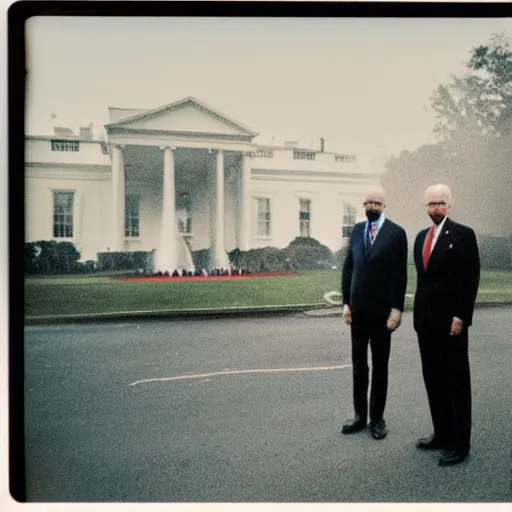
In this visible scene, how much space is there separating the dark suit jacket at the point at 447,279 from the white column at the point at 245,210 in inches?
34.0

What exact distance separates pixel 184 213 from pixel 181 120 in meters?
0.48

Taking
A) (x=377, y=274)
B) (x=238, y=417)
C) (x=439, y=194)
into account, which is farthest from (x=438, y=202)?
(x=238, y=417)

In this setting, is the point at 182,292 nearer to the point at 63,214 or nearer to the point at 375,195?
the point at 63,214

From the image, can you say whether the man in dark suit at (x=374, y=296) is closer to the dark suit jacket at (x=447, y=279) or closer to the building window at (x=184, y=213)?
the dark suit jacket at (x=447, y=279)

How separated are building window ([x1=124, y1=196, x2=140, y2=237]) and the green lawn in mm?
272

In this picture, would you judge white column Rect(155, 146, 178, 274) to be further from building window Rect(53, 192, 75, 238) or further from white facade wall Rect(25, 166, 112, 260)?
building window Rect(53, 192, 75, 238)

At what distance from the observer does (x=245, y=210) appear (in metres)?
2.68

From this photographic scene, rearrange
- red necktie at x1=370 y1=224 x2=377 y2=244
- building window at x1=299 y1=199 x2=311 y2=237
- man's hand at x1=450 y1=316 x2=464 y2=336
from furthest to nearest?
building window at x1=299 y1=199 x2=311 y2=237 < red necktie at x1=370 y1=224 x2=377 y2=244 < man's hand at x1=450 y1=316 x2=464 y2=336

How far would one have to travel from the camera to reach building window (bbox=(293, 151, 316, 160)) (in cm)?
261

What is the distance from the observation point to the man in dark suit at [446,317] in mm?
2457

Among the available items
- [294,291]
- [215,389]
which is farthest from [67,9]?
[215,389]

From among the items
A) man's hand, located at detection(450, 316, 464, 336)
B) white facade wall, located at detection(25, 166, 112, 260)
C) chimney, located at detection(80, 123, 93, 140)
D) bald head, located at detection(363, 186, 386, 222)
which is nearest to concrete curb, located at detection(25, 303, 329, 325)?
white facade wall, located at detection(25, 166, 112, 260)

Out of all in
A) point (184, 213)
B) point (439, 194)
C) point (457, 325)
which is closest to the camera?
point (457, 325)

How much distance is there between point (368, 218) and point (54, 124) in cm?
167
